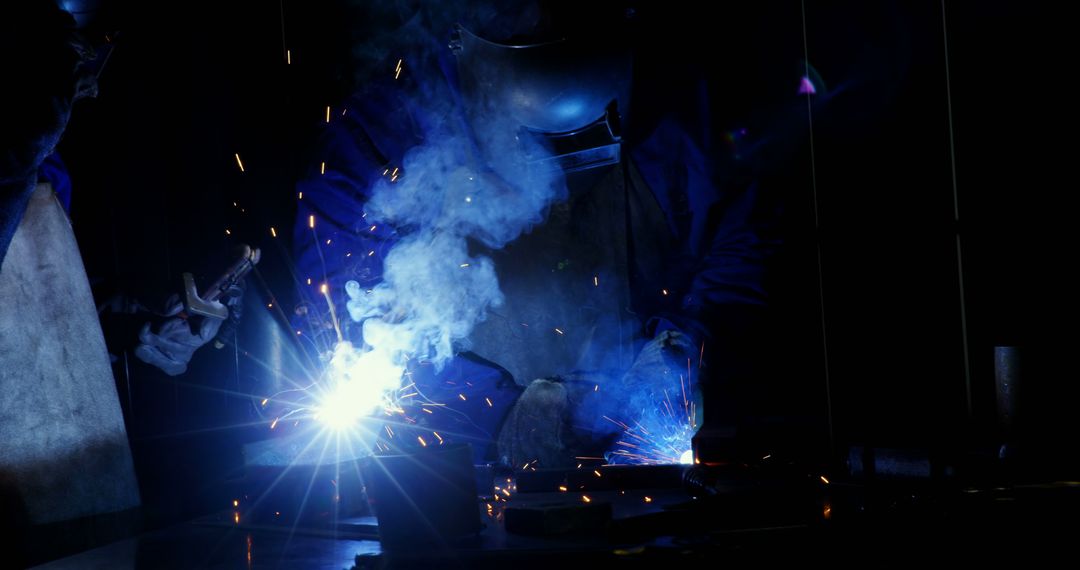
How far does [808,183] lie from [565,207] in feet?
3.98

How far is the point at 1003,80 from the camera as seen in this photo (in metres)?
2.94

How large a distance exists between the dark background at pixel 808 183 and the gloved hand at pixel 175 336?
0.40 metres

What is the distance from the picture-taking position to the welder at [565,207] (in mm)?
3271

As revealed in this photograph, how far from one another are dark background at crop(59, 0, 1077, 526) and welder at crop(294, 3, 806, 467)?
0.77ft

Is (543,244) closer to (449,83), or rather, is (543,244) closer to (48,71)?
(449,83)

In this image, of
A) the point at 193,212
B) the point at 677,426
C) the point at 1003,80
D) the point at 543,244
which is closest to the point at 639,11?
the point at 543,244

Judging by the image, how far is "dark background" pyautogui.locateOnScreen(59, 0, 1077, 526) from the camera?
2.92 meters

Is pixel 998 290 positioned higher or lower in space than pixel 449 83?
lower

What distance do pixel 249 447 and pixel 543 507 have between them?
1.14 meters

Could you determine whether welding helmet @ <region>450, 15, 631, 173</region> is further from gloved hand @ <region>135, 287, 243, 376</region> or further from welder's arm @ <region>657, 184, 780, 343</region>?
gloved hand @ <region>135, 287, 243, 376</region>

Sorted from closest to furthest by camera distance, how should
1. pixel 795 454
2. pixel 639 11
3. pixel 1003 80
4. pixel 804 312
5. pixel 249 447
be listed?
pixel 795 454
pixel 249 447
pixel 1003 80
pixel 639 11
pixel 804 312

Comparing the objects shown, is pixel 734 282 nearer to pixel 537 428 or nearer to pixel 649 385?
A: pixel 649 385

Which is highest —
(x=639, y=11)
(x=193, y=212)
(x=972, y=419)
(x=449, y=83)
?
(x=639, y=11)

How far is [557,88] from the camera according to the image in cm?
330
